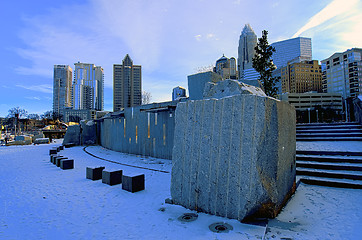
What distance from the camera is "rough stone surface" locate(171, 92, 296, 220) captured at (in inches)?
124

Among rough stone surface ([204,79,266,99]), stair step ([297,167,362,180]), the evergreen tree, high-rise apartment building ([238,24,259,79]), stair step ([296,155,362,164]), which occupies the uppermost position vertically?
high-rise apartment building ([238,24,259,79])

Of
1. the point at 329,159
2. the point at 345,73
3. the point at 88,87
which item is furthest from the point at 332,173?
the point at 88,87

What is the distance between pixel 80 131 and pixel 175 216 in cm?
2229

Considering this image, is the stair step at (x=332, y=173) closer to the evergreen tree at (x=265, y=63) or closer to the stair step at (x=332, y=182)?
the stair step at (x=332, y=182)

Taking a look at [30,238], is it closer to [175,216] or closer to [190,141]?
[175,216]

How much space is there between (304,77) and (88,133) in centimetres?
13028

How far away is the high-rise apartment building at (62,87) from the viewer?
472 feet

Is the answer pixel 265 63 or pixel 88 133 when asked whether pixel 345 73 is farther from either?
pixel 88 133

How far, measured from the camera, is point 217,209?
350cm

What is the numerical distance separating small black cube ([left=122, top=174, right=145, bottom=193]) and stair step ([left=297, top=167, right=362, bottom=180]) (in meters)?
4.76

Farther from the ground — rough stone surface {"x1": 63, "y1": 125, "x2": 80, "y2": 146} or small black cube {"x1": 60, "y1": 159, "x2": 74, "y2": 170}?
rough stone surface {"x1": 63, "y1": 125, "x2": 80, "y2": 146}

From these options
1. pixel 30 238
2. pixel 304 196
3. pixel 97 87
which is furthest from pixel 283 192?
pixel 97 87

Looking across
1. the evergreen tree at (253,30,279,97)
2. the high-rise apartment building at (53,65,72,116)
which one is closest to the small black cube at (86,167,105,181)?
the evergreen tree at (253,30,279,97)

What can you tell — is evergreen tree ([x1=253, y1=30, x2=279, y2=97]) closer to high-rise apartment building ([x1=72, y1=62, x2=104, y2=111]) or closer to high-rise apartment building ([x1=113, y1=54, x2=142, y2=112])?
high-rise apartment building ([x1=113, y1=54, x2=142, y2=112])
